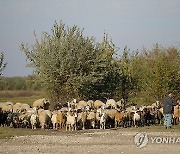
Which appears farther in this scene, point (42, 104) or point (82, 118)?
point (42, 104)

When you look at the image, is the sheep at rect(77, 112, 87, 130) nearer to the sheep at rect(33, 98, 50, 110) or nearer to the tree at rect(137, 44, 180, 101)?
the sheep at rect(33, 98, 50, 110)

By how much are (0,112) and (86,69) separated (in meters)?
10.7

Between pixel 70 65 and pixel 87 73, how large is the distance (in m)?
1.67

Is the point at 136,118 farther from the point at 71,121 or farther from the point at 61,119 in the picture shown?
the point at 61,119

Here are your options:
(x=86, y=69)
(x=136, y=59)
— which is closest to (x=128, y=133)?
(x=86, y=69)

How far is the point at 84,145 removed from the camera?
1823cm

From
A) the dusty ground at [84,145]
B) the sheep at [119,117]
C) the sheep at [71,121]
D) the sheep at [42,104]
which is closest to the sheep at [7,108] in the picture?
the sheep at [42,104]

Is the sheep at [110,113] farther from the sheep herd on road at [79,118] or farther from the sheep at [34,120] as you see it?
the sheep at [34,120]

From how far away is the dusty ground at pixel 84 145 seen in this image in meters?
16.6

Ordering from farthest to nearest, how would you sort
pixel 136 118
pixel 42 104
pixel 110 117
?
1. pixel 42 104
2. pixel 110 117
3. pixel 136 118

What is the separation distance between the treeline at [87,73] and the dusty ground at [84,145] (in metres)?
13.9

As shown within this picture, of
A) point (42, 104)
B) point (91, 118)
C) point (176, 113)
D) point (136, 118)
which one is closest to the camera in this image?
point (91, 118)

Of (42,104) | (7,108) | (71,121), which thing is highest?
(42,104)

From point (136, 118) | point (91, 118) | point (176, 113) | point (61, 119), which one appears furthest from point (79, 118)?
point (176, 113)
